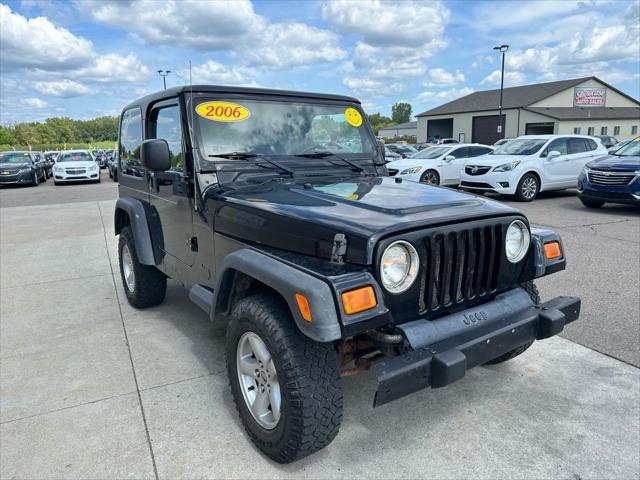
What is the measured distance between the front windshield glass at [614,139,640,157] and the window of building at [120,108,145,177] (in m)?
Answer: 10.3

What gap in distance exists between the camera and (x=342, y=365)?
8.31 ft

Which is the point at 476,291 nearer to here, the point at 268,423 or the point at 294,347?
the point at 294,347

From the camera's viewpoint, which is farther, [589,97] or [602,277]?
[589,97]

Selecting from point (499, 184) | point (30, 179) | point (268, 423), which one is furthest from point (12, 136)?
point (268, 423)

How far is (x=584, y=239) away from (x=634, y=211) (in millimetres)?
3825

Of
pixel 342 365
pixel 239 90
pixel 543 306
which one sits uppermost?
pixel 239 90

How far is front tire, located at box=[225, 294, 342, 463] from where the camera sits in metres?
2.14

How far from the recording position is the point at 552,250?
287 cm

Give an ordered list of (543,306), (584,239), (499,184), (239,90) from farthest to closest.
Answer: (499,184) < (584,239) < (239,90) < (543,306)

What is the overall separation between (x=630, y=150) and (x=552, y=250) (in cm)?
954

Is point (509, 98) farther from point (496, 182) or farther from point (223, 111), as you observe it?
point (223, 111)

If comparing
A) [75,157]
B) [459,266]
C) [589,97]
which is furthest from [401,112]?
[459,266]

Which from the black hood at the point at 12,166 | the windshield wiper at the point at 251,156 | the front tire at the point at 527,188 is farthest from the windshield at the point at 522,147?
the black hood at the point at 12,166

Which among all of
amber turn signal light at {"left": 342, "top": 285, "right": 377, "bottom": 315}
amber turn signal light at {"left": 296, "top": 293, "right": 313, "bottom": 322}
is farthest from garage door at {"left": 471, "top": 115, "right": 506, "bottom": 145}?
amber turn signal light at {"left": 296, "top": 293, "right": 313, "bottom": 322}
